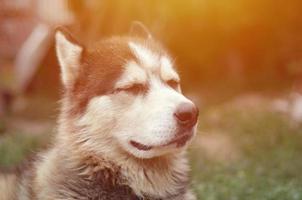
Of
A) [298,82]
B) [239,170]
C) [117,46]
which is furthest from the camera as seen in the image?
[298,82]

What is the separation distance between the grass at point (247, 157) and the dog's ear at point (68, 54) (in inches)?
74.5

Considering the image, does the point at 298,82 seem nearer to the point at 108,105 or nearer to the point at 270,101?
the point at 270,101

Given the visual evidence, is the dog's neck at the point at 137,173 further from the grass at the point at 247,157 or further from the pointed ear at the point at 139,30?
the grass at the point at 247,157

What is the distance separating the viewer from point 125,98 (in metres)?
4.81

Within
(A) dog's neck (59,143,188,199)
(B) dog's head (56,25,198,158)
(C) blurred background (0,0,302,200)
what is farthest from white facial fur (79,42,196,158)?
(C) blurred background (0,0,302,200)

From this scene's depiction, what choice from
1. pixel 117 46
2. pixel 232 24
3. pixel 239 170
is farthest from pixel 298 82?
pixel 117 46

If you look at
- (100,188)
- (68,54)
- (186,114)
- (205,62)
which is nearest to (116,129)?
(100,188)

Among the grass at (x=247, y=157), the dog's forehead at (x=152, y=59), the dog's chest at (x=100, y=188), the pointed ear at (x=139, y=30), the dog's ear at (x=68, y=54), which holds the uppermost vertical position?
the grass at (x=247, y=157)

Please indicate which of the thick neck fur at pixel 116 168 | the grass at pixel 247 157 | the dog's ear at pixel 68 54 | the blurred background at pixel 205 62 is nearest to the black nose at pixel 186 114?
the thick neck fur at pixel 116 168

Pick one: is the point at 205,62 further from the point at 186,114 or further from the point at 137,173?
the point at 186,114

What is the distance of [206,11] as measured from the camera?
45.3 feet

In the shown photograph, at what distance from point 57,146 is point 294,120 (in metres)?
5.25

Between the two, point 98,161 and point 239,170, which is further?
point 239,170

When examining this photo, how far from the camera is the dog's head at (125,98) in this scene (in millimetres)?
4637
